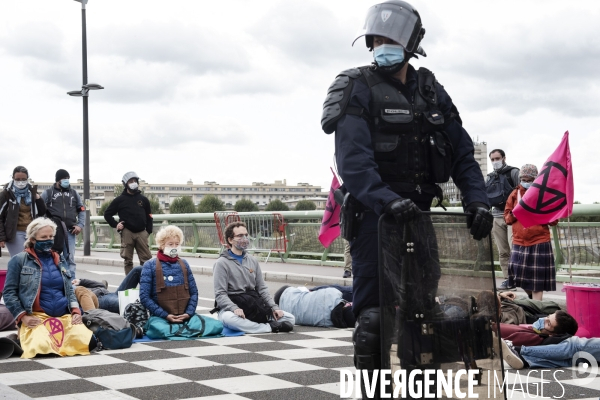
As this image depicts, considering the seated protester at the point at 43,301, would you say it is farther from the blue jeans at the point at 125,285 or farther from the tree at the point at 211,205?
the tree at the point at 211,205

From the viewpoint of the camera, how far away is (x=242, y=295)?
9.51m

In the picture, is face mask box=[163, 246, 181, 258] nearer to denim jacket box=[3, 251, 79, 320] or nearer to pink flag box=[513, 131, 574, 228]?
denim jacket box=[3, 251, 79, 320]

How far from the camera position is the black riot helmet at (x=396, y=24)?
4.28 m

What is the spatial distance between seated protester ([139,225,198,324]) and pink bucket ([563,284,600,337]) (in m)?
3.65

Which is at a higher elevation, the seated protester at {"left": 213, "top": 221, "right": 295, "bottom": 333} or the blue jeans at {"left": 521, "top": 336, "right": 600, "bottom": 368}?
the seated protester at {"left": 213, "top": 221, "right": 295, "bottom": 333}

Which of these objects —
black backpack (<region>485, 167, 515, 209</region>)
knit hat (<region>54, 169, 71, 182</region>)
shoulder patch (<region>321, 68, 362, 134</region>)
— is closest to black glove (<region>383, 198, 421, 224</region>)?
shoulder patch (<region>321, 68, 362, 134</region>)

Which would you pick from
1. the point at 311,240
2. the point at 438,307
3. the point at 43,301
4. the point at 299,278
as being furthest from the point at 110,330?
the point at 311,240

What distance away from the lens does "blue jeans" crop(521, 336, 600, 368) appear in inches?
271

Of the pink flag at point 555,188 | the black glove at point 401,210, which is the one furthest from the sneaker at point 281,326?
the black glove at point 401,210

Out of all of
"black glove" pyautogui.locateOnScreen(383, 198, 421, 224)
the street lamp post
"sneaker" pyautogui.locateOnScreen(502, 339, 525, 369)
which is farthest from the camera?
the street lamp post

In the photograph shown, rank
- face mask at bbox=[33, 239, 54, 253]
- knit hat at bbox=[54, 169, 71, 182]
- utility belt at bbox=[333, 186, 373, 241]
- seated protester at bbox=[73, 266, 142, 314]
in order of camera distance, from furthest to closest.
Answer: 1. knit hat at bbox=[54, 169, 71, 182]
2. seated protester at bbox=[73, 266, 142, 314]
3. face mask at bbox=[33, 239, 54, 253]
4. utility belt at bbox=[333, 186, 373, 241]

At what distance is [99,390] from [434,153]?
304 centimetres

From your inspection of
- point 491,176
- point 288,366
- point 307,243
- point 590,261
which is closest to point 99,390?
point 288,366

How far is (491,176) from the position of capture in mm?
12812
